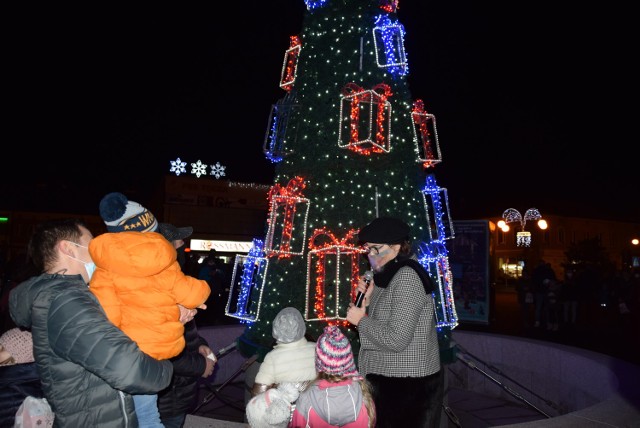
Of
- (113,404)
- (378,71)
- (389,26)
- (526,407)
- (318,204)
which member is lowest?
(526,407)

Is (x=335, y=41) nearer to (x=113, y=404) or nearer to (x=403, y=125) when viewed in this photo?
(x=403, y=125)

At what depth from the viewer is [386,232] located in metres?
3.19

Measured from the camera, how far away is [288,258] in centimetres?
645

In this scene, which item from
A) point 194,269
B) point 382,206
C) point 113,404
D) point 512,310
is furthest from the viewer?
point 512,310

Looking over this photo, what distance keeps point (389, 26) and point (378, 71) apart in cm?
65

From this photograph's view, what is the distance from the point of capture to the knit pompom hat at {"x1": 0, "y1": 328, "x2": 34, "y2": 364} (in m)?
3.08

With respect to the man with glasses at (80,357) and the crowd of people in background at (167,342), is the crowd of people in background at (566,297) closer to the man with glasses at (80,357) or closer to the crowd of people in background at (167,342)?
the crowd of people in background at (167,342)

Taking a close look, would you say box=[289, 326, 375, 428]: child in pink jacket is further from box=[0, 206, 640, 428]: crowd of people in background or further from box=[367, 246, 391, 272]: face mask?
box=[367, 246, 391, 272]: face mask

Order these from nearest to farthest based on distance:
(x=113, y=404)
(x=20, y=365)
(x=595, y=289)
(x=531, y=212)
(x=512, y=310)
Result: 1. (x=113, y=404)
2. (x=20, y=365)
3. (x=595, y=289)
4. (x=512, y=310)
5. (x=531, y=212)

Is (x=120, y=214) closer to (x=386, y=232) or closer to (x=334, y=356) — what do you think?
(x=334, y=356)

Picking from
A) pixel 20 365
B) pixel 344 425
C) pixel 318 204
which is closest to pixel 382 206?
pixel 318 204

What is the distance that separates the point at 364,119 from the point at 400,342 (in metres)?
4.10

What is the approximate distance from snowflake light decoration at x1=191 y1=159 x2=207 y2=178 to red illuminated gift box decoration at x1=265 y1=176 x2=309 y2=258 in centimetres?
2446

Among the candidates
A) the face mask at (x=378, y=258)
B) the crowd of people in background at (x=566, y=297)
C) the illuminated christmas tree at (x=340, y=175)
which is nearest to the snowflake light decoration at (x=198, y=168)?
the crowd of people in background at (x=566, y=297)
